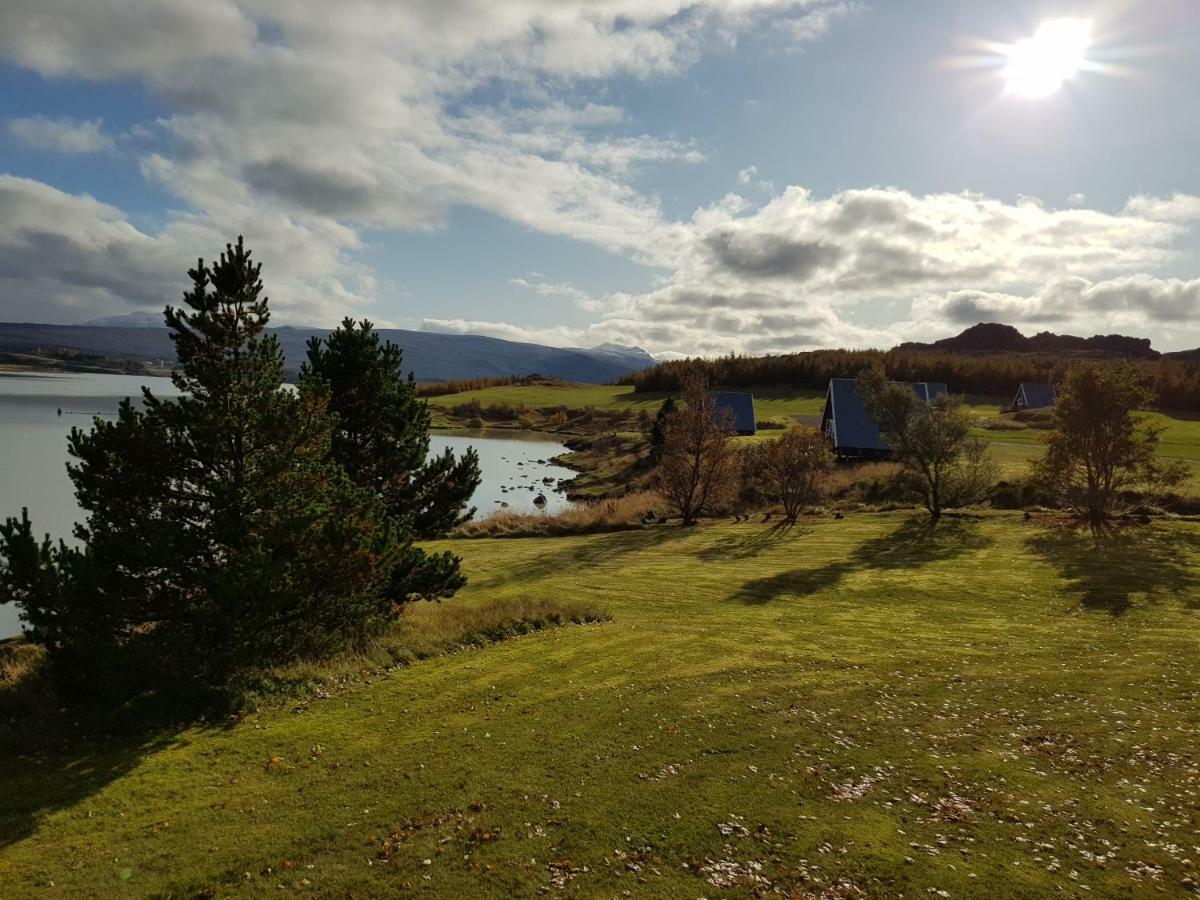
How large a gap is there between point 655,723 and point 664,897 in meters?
6.55

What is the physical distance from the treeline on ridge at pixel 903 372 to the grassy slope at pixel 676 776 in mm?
121732

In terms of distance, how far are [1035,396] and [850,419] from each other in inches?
3029

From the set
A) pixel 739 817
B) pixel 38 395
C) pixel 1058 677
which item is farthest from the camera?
pixel 38 395

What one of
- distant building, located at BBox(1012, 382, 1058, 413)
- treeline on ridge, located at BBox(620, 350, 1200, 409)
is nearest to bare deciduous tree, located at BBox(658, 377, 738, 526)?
treeline on ridge, located at BBox(620, 350, 1200, 409)

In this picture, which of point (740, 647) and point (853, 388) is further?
point (853, 388)

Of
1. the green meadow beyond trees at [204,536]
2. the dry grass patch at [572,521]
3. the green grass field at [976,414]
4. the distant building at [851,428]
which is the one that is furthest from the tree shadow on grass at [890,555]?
the distant building at [851,428]

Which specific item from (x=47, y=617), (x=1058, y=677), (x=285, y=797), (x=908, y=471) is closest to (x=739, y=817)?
(x=285, y=797)

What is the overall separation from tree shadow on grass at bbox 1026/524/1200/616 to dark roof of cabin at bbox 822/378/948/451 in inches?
1142

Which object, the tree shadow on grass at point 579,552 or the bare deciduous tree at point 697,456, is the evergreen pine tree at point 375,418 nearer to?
the tree shadow on grass at point 579,552

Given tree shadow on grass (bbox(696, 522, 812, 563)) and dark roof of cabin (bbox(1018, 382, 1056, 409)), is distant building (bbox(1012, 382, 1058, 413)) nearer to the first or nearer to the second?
dark roof of cabin (bbox(1018, 382, 1056, 409))

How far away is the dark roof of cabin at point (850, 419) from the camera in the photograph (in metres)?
71.4

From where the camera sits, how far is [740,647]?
78.3ft

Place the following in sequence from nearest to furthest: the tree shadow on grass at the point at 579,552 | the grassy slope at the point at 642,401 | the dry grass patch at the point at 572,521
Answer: the tree shadow on grass at the point at 579,552, the dry grass patch at the point at 572,521, the grassy slope at the point at 642,401

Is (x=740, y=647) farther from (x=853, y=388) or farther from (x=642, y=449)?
(x=642, y=449)
